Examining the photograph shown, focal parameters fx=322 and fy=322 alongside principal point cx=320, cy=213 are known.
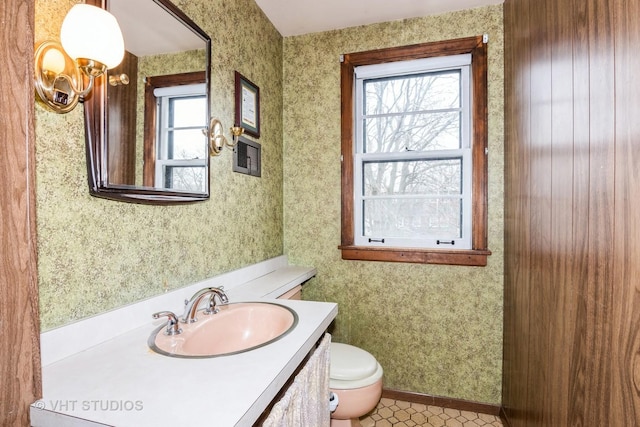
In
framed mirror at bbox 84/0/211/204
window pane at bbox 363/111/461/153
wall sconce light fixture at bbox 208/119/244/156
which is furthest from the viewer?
window pane at bbox 363/111/461/153

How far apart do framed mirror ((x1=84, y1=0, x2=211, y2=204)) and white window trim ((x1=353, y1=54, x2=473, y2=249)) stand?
3.66 feet

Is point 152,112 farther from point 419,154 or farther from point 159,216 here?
point 419,154

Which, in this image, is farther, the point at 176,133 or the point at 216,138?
the point at 216,138

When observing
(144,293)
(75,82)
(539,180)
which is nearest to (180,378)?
(144,293)

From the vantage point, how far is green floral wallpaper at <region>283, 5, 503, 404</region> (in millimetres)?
1976

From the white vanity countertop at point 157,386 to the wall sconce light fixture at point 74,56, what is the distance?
68 cm

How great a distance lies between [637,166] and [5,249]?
1.45m

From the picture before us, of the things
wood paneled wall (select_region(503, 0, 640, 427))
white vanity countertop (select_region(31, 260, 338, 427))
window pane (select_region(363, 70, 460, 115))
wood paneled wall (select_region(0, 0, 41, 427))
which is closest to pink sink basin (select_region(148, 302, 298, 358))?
white vanity countertop (select_region(31, 260, 338, 427))

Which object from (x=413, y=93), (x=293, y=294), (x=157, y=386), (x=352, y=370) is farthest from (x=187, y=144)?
(x=413, y=93)

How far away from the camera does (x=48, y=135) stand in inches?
33.7

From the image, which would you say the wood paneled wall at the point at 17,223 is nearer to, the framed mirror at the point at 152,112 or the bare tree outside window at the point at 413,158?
the framed mirror at the point at 152,112

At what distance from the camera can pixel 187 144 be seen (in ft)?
4.36

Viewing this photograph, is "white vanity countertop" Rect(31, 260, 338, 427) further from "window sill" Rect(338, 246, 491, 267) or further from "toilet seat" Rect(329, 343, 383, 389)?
"window sill" Rect(338, 246, 491, 267)

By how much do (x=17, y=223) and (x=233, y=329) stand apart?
771 millimetres
